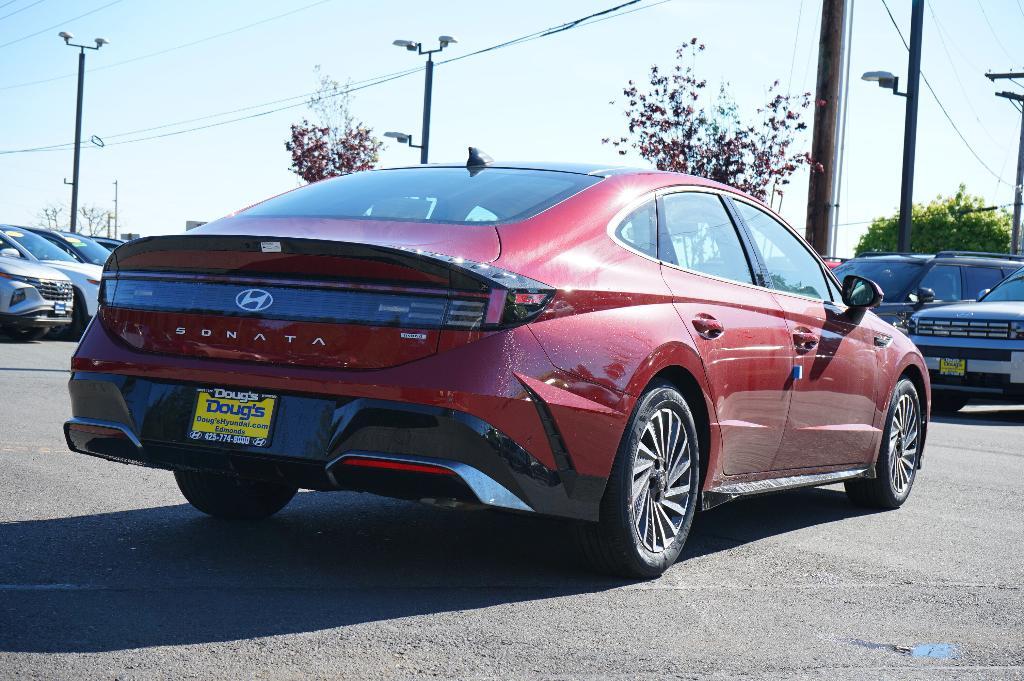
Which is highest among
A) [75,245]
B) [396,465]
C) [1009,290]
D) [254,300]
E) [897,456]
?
[75,245]

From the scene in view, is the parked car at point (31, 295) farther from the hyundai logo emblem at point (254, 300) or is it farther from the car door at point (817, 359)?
the hyundai logo emblem at point (254, 300)

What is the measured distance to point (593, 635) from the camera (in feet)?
13.6

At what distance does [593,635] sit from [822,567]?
169 cm

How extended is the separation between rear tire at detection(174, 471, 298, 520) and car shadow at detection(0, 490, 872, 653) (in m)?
0.07

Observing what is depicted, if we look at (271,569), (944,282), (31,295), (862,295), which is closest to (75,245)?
(31,295)

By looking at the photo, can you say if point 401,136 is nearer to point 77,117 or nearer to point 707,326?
point 77,117

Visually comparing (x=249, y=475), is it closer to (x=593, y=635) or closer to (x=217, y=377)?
(x=217, y=377)

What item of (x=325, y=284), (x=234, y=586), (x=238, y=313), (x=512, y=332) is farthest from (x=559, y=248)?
(x=234, y=586)

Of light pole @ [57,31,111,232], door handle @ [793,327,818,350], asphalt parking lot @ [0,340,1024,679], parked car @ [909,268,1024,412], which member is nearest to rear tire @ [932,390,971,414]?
parked car @ [909,268,1024,412]

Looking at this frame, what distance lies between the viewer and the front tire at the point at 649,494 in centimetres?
474

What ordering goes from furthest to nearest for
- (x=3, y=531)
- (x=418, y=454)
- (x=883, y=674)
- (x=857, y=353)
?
(x=857, y=353)
(x=3, y=531)
(x=418, y=454)
(x=883, y=674)

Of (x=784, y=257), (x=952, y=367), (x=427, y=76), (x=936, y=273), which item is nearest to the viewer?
(x=784, y=257)

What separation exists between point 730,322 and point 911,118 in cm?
1929

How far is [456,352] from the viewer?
428 centimetres
